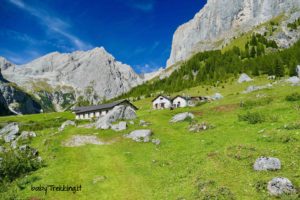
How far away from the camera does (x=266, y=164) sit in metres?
29.6

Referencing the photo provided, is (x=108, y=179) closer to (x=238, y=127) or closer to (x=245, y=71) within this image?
(x=238, y=127)

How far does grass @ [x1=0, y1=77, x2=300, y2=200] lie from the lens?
93.9ft

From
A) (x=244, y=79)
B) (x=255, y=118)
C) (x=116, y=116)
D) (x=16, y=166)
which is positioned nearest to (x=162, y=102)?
(x=244, y=79)

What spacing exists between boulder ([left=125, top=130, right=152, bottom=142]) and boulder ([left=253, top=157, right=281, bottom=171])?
2342cm

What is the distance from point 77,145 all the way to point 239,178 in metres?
31.0

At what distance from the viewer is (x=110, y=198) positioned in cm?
3016

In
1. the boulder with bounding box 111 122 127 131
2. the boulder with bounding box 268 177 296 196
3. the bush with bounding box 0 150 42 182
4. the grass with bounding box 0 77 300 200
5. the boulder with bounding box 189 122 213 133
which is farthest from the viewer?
the boulder with bounding box 111 122 127 131

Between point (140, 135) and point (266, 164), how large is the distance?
27.1 m

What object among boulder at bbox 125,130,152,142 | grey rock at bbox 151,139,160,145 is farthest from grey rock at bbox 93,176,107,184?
boulder at bbox 125,130,152,142

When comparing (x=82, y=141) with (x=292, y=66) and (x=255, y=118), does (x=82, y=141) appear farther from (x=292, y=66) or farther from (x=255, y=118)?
(x=292, y=66)

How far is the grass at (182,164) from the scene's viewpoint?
28.6 m

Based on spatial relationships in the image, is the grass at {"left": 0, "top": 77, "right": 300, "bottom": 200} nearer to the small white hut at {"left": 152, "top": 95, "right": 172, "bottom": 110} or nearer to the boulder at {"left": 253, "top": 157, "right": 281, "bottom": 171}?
the boulder at {"left": 253, "top": 157, "right": 281, "bottom": 171}

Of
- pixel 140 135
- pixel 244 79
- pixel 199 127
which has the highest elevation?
pixel 244 79

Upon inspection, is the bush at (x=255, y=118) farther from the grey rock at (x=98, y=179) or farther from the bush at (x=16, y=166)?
the bush at (x=16, y=166)
